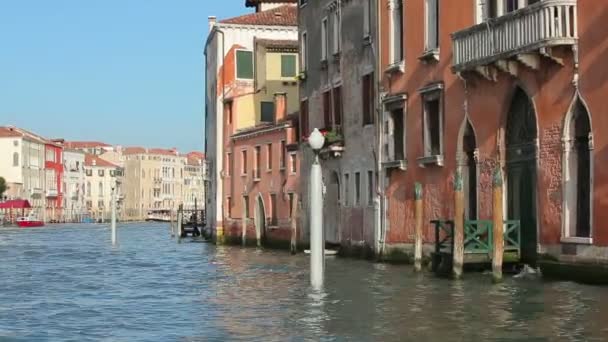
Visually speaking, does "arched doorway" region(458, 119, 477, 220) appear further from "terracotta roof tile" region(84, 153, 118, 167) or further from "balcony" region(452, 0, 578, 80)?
"terracotta roof tile" region(84, 153, 118, 167)

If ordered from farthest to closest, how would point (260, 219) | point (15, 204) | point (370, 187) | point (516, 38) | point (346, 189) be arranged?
1. point (15, 204)
2. point (260, 219)
3. point (346, 189)
4. point (370, 187)
5. point (516, 38)

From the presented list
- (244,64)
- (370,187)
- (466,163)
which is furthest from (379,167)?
(244,64)

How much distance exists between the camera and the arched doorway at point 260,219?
1403 inches

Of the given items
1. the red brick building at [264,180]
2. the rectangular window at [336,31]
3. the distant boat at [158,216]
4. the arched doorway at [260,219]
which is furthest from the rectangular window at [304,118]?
the distant boat at [158,216]

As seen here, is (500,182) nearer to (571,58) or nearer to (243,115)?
(571,58)

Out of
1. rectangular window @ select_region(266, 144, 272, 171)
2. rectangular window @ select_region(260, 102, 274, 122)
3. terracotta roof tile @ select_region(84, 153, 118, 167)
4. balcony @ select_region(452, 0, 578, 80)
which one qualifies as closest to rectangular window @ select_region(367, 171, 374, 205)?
balcony @ select_region(452, 0, 578, 80)

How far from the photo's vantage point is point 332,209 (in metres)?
28.1

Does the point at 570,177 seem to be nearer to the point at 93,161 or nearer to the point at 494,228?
the point at 494,228

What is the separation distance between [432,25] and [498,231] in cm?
638

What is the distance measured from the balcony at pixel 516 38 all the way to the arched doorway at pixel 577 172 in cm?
93

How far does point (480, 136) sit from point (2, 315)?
898 centimetres

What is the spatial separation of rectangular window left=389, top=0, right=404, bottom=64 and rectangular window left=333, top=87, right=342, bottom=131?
170 inches

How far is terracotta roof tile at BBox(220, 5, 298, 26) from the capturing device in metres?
40.8

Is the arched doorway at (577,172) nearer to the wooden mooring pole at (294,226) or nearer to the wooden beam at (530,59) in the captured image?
the wooden beam at (530,59)
